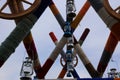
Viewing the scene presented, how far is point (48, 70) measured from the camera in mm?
→ 13500

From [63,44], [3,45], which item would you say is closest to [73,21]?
[63,44]

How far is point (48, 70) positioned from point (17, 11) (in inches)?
180

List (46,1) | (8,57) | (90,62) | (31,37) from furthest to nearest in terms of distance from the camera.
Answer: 1. (90,62)
2. (31,37)
3. (46,1)
4. (8,57)

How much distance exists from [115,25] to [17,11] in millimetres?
3252

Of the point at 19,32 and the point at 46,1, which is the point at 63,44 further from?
the point at 19,32

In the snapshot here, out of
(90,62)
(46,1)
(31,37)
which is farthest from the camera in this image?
(90,62)

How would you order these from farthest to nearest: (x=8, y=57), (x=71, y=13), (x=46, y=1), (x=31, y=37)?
(x=31, y=37), (x=46, y=1), (x=71, y=13), (x=8, y=57)

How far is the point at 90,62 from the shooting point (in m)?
13.3

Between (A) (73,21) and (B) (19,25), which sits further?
(A) (73,21)

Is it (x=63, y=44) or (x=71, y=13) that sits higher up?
(x=71, y=13)

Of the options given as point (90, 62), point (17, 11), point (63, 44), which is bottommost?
point (90, 62)

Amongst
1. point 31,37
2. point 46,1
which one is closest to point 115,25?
point 46,1

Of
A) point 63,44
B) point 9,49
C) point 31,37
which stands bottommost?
point 63,44

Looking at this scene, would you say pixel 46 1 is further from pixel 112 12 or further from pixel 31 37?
pixel 112 12
